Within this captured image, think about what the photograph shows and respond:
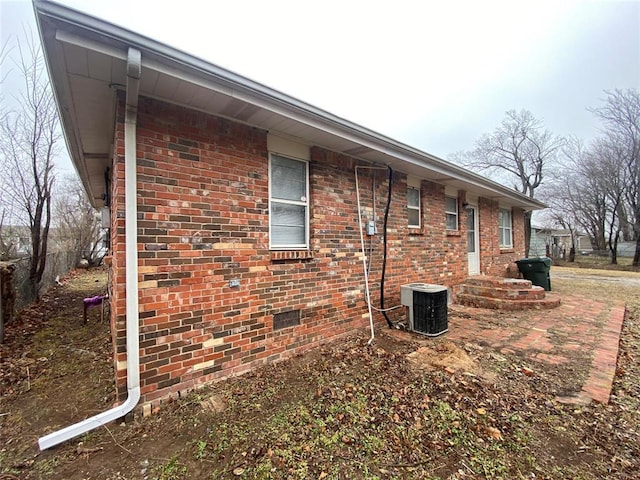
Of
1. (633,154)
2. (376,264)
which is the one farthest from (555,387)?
(633,154)

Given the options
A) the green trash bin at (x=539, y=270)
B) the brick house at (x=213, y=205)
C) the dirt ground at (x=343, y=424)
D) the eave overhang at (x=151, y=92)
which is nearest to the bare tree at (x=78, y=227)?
the brick house at (x=213, y=205)

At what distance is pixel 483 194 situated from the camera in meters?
8.71

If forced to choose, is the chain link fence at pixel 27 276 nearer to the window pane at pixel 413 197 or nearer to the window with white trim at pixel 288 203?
the window with white trim at pixel 288 203

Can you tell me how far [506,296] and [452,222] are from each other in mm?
2242

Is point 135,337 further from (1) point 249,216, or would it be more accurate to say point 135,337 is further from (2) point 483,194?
(2) point 483,194

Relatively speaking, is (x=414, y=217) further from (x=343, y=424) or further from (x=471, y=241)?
(x=343, y=424)

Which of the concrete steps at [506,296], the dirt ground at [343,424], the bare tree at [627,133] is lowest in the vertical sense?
the dirt ground at [343,424]

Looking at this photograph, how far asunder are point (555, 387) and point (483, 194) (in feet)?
22.5

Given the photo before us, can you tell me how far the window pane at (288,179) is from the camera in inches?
152

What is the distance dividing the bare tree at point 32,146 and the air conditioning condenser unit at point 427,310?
9.16 metres

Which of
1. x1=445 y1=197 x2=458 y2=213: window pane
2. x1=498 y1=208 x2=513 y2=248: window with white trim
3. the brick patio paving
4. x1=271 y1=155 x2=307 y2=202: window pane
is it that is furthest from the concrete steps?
x1=271 y1=155 x2=307 y2=202: window pane

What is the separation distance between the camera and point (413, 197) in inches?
249

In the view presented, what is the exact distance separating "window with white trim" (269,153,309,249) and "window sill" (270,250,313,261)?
0.40 feet

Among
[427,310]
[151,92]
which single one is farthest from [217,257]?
[427,310]
